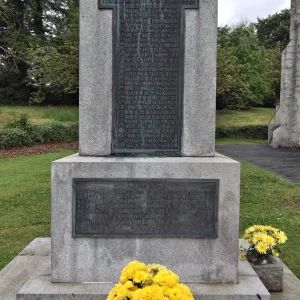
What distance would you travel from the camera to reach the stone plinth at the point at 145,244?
3863mm

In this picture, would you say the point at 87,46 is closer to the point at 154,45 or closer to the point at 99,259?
the point at 154,45

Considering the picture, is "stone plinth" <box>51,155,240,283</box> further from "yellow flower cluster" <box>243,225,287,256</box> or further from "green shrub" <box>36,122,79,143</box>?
"green shrub" <box>36,122,79,143</box>

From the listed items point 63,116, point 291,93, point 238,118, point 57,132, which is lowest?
point 57,132

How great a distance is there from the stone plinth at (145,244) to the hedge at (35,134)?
1993 centimetres

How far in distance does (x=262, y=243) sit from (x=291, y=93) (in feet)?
75.4

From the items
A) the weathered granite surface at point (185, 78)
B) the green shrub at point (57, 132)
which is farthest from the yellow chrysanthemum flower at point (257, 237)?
the green shrub at point (57, 132)

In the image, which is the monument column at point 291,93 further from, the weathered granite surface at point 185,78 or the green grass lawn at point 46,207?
the weathered granite surface at point 185,78

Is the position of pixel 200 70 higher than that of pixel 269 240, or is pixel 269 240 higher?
pixel 200 70

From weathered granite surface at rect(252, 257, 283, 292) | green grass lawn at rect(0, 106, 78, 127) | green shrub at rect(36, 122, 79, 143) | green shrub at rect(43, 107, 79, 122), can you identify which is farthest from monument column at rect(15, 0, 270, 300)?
green shrub at rect(43, 107, 79, 122)

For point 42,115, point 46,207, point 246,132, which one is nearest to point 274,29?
point 246,132

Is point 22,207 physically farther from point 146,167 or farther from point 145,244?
point 146,167

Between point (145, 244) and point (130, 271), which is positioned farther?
point (145, 244)

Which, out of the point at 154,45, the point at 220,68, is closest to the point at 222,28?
the point at 220,68

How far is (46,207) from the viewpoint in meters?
9.01
